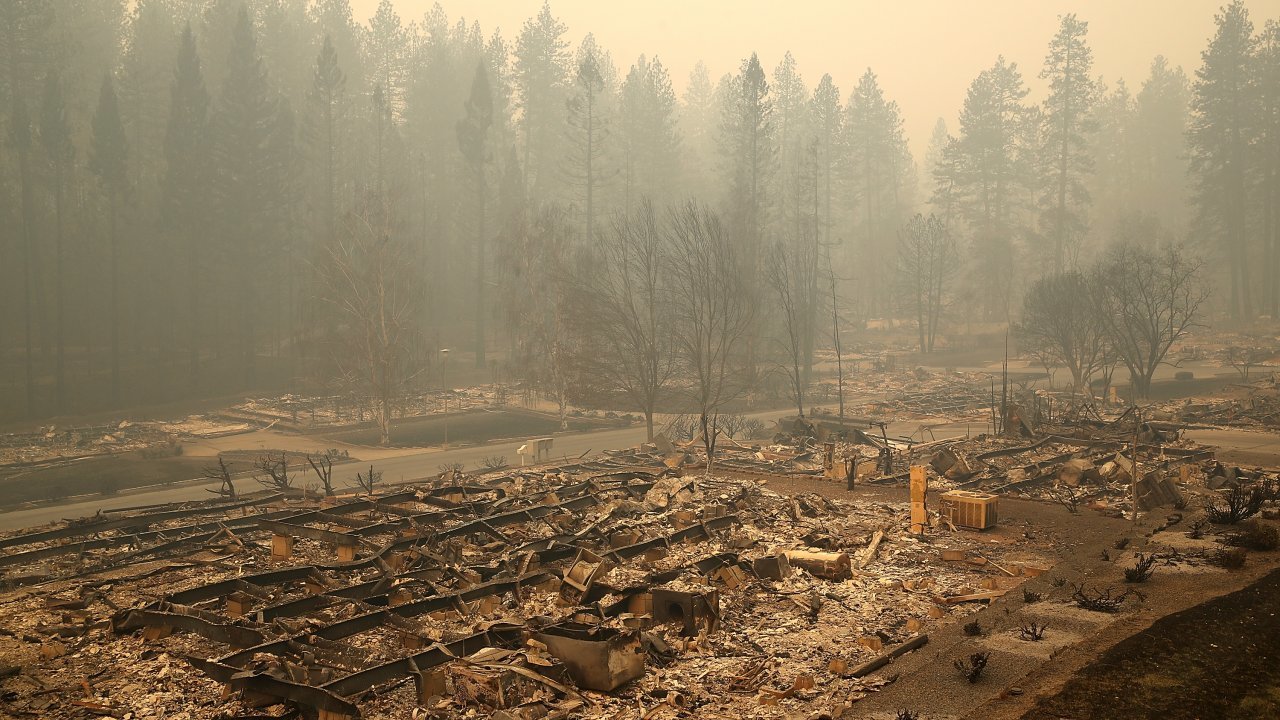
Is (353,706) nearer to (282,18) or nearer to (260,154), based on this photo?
(260,154)

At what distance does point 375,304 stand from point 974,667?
103 feet

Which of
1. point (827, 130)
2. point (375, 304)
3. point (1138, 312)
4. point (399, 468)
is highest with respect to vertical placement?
point (827, 130)

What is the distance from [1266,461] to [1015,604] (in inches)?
641

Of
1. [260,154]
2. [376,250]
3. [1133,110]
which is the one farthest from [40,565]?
[1133,110]

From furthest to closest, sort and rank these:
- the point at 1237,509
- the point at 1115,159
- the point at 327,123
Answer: the point at 1115,159 < the point at 327,123 < the point at 1237,509

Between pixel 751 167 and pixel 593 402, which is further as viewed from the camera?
pixel 751 167

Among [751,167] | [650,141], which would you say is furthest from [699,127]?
[751,167]

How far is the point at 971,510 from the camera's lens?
16.3 metres

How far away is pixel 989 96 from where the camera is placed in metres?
75.6

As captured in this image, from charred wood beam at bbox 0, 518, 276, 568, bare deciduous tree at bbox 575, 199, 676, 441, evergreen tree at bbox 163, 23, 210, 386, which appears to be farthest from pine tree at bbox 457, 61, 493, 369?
charred wood beam at bbox 0, 518, 276, 568

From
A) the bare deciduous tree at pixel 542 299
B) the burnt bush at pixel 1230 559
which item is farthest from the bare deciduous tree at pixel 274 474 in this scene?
the burnt bush at pixel 1230 559

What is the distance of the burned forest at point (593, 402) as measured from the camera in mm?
9602

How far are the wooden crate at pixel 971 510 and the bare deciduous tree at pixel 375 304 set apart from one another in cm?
2267

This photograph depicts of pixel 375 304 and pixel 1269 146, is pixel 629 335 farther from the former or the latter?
pixel 1269 146
